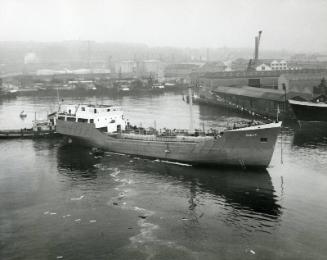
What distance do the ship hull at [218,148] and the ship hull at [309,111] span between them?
21119mm

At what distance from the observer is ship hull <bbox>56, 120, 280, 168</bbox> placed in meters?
26.4

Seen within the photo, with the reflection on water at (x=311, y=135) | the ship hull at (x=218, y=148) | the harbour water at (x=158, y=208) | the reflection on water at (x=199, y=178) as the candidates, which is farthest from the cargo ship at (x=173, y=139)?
the reflection on water at (x=311, y=135)

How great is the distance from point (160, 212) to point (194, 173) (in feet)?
23.5

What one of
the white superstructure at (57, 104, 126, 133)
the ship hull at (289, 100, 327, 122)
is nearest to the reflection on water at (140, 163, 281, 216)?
the white superstructure at (57, 104, 126, 133)

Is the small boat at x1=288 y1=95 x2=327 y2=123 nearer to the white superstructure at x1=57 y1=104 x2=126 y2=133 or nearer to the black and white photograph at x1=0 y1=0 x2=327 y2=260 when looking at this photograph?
the black and white photograph at x1=0 y1=0 x2=327 y2=260

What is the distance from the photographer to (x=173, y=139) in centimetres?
2908

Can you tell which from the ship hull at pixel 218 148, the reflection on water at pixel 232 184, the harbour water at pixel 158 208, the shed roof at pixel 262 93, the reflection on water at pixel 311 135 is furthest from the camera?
the shed roof at pixel 262 93

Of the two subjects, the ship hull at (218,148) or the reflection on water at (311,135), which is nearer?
the ship hull at (218,148)

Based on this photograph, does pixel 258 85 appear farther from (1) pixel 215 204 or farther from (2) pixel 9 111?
(1) pixel 215 204

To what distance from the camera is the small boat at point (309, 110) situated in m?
44.7

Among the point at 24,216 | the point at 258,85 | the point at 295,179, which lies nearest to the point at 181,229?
the point at 24,216

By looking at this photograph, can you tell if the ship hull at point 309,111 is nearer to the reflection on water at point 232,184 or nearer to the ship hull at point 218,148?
the ship hull at point 218,148

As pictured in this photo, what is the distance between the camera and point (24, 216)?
1958 cm

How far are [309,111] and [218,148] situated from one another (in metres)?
22.6
